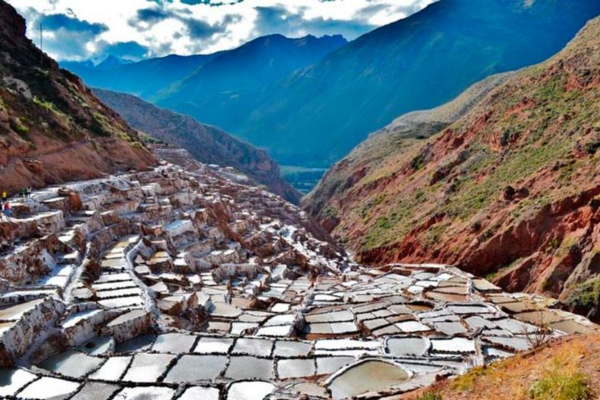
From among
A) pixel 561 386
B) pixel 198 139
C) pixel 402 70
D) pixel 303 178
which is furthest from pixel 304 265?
pixel 402 70

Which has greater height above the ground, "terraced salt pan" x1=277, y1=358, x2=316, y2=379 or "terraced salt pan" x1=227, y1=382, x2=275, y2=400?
"terraced salt pan" x1=227, y1=382, x2=275, y2=400

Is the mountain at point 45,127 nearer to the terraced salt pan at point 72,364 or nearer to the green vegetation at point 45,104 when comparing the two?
the green vegetation at point 45,104

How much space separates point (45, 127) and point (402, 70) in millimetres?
159912

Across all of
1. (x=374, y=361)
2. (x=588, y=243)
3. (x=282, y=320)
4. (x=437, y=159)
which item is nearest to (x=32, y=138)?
(x=282, y=320)

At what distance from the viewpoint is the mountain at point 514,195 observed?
2280cm

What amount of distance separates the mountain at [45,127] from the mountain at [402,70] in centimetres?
10960

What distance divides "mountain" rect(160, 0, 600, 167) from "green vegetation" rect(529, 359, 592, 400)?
137828 millimetres

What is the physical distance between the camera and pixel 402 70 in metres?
174

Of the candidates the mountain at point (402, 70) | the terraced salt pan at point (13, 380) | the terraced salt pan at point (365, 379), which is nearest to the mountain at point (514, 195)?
the terraced salt pan at point (365, 379)

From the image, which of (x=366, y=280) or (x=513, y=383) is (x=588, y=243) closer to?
(x=366, y=280)

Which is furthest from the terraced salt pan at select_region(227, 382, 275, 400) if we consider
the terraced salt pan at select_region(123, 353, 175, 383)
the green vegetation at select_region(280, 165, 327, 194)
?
the green vegetation at select_region(280, 165, 327, 194)

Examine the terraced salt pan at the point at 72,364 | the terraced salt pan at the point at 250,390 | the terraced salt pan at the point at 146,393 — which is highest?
the terraced salt pan at the point at 72,364

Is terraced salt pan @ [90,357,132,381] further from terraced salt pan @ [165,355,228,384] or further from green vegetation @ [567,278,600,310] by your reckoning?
green vegetation @ [567,278,600,310]

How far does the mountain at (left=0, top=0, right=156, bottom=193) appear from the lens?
22875 mm
